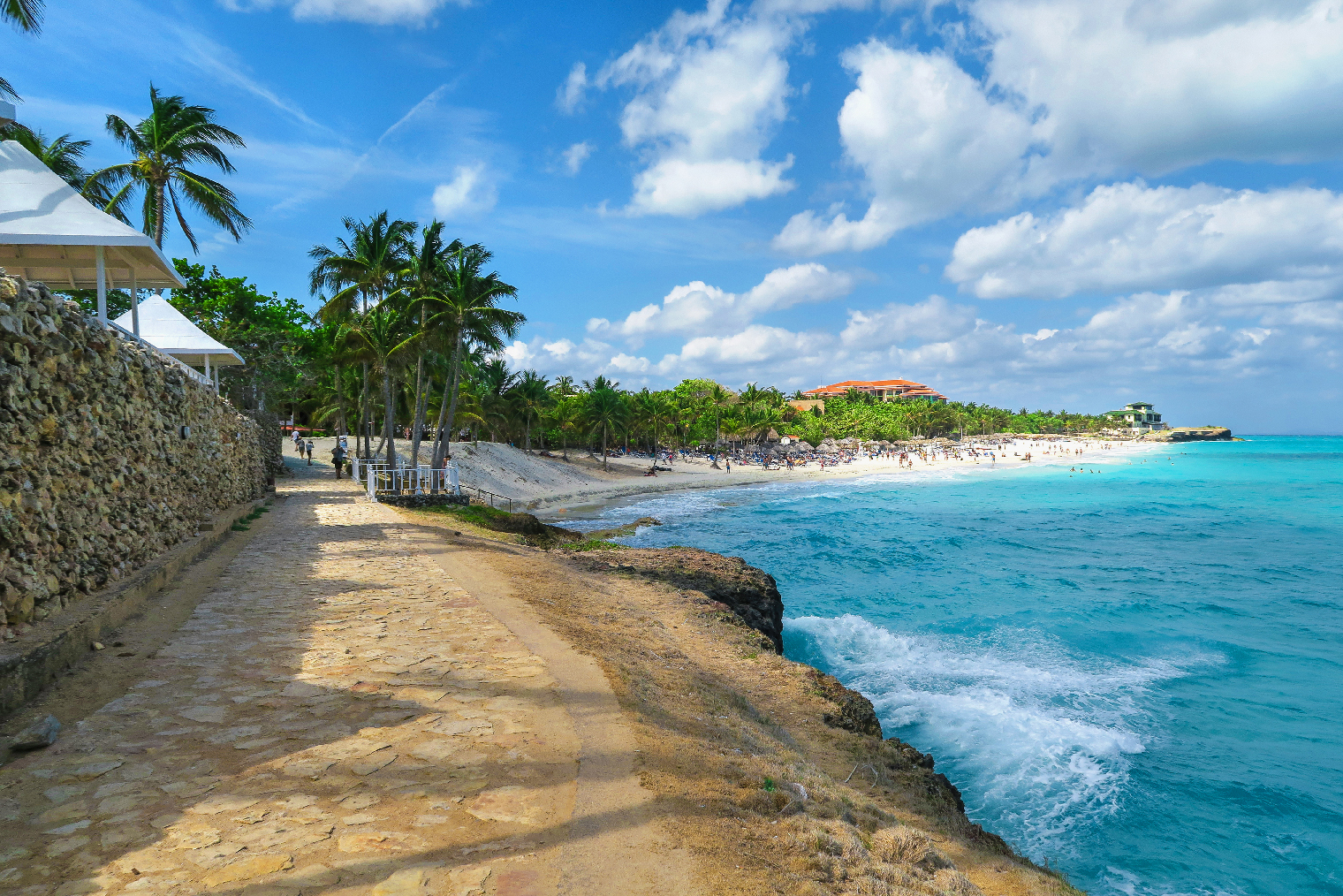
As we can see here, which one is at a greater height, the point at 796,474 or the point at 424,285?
the point at 424,285

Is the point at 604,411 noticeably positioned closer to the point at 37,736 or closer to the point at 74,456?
the point at 74,456

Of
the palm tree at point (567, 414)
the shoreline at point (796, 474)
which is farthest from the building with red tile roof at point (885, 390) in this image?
the palm tree at point (567, 414)

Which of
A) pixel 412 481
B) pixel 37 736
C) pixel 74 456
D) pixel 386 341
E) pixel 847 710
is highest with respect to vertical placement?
pixel 386 341

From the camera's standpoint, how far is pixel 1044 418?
162500 millimetres

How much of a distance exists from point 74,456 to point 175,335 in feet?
47.5

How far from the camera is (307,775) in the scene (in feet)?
12.4

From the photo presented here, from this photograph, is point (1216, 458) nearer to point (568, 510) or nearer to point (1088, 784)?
point (568, 510)

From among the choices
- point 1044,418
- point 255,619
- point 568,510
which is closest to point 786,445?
point 568,510

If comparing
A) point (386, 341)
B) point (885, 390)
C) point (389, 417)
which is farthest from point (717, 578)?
point (885, 390)

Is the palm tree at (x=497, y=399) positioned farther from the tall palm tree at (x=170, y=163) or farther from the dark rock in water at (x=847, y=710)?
the dark rock in water at (x=847, y=710)

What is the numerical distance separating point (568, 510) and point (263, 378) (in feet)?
55.6

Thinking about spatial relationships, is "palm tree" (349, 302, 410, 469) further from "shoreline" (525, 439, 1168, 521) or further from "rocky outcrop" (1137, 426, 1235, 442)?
"rocky outcrop" (1137, 426, 1235, 442)

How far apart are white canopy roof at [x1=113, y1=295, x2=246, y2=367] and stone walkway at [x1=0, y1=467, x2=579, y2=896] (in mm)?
13839

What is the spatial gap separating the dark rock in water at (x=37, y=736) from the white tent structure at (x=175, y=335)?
605 inches
